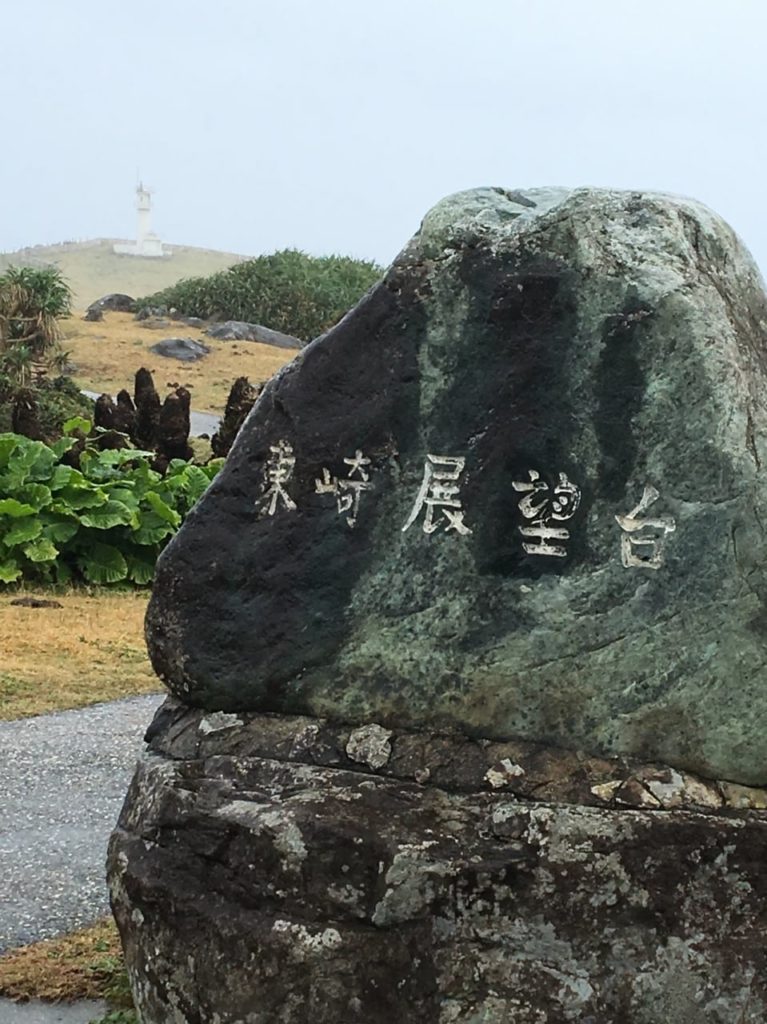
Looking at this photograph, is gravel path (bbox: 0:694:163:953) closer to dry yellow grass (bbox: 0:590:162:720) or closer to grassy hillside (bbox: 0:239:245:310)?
dry yellow grass (bbox: 0:590:162:720)

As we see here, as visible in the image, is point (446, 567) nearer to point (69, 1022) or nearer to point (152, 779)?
point (152, 779)

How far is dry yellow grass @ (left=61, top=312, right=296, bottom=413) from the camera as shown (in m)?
28.6

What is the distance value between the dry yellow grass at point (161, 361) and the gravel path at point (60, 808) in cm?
1817

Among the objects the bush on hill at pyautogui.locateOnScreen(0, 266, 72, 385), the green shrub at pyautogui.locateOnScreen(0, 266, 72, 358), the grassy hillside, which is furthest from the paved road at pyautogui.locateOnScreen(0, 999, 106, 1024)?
the grassy hillside

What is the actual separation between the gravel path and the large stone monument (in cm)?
167

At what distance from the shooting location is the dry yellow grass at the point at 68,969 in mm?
4836

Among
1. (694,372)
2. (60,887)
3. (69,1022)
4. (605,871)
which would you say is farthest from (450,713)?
(60,887)

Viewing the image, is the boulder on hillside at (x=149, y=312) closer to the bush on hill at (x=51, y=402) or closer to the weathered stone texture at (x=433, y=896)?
the bush on hill at (x=51, y=402)

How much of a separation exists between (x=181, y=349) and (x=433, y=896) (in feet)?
97.3

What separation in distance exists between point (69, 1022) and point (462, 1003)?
5.21ft

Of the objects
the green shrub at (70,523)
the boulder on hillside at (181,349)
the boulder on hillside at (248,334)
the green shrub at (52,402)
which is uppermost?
the boulder on hillside at (248,334)

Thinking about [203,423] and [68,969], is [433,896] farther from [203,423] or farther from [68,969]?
[203,423]

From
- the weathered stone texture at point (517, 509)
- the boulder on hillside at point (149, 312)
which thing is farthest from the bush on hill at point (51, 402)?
the boulder on hillside at point (149, 312)

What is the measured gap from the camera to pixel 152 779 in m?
4.06
